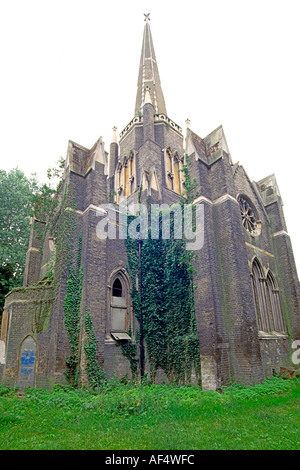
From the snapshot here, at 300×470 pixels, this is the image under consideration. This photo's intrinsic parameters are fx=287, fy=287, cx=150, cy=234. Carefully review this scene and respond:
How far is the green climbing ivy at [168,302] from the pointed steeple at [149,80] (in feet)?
46.3

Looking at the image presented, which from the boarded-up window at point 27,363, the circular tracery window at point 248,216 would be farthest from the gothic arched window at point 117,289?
the circular tracery window at point 248,216

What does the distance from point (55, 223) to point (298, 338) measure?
1424 cm

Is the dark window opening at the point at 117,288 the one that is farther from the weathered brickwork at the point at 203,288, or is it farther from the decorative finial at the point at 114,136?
the decorative finial at the point at 114,136

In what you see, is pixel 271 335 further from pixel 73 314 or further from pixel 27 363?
pixel 27 363

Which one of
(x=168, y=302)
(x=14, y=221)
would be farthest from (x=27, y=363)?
(x=14, y=221)

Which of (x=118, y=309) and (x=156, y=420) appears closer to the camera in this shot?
(x=156, y=420)

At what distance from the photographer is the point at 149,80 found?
26234 millimetres

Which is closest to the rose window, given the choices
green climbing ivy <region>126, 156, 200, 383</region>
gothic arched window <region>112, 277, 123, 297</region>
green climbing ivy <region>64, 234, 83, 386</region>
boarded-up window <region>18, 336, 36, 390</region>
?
green climbing ivy <region>126, 156, 200, 383</region>

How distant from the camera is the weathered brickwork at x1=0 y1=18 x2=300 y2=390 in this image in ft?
34.4

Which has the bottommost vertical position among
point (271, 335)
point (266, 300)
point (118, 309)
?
point (271, 335)

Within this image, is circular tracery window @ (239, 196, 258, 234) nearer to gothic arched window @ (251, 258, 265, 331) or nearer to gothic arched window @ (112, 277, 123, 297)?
gothic arched window @ (251, 258, 265, 331)

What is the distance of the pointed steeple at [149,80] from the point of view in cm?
2465

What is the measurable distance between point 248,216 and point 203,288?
6336mm
